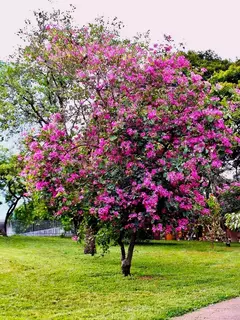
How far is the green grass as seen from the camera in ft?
21.8

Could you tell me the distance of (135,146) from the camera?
345 inches

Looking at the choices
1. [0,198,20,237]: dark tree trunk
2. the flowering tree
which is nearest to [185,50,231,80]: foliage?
[0,198,20,237]: dark tree trunk

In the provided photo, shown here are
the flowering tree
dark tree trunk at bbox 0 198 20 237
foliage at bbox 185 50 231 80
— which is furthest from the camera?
dark tree trunk at bbox 0 198 20 237

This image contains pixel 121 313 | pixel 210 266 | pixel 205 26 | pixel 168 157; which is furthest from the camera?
pixel 205 26

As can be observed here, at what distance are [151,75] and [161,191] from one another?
7.84ft

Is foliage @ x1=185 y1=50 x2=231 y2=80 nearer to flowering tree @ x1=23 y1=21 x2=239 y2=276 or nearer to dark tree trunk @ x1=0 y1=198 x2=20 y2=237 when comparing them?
dark tree trunk @ x1=0 y1=198 x2=20 y2=237

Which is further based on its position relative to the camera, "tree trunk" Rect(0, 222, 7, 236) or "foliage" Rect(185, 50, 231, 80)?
"tree trunk" Rect(0, 222, 7, 236)

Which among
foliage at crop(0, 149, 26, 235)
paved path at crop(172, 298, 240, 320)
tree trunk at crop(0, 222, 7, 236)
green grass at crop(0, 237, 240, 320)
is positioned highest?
foliage at crop(0, 149, 26, 235)

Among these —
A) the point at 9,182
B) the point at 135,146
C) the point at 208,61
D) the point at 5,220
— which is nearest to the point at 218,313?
the point at 135,146

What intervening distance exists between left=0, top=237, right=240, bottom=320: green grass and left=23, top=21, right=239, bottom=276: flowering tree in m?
1.00

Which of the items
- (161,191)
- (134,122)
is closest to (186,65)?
(134,122)

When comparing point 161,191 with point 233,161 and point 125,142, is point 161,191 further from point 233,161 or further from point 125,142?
point 233,161

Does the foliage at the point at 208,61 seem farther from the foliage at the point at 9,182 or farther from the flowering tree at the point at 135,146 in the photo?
the flowering tree at the point at 135,146

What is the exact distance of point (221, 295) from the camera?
7766mm
